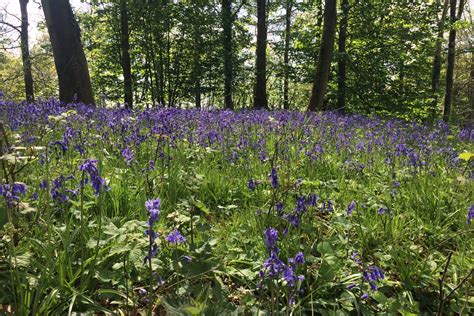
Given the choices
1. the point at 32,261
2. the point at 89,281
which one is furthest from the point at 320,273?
the point at 32,261

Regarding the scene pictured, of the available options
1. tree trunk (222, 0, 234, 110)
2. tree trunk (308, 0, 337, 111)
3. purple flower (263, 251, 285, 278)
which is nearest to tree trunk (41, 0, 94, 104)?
tree trunk (308, 0, 337, 111)

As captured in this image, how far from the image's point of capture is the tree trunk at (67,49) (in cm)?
804

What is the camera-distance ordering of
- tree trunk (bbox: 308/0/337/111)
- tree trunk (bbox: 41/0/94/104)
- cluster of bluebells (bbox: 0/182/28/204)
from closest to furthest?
cluster of bluebells (bbox: 0/182/28/204), tree trunk (bbox: 41/0/94/104), tree trunk (bbox: 308/0/337/111)

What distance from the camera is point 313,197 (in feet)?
7.16

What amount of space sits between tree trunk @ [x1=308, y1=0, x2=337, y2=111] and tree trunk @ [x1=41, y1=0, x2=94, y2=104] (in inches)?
240

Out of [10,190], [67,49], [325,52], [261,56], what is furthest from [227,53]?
[10,190]

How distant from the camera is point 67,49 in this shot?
27.3 feet

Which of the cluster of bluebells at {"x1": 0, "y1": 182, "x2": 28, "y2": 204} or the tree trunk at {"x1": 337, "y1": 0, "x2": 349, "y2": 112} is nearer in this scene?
the cluster of bluebells at {"x1": 0, "y1": 182, "x2": 28, "y2": 204}

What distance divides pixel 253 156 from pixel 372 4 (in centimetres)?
1297

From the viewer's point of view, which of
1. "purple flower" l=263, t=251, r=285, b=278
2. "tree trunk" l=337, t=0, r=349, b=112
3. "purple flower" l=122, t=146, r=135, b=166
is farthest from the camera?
"tree trunk" l=337, t=0, r=349, b=112

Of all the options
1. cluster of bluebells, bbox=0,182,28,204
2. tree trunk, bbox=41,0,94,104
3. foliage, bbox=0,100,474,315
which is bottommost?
foliage, bbox=0,100,474,315

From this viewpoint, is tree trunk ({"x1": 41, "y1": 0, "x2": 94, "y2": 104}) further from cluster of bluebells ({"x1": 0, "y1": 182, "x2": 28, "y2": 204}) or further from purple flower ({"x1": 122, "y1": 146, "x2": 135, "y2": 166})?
cluster of bluebells ({"x1": 0, "y1": 182, "x2": 28, "y2": 204})

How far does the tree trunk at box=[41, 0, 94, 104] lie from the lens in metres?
8.04

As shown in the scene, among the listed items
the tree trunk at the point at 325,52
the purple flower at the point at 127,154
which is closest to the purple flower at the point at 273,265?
the purple flower at the point at 127,154
